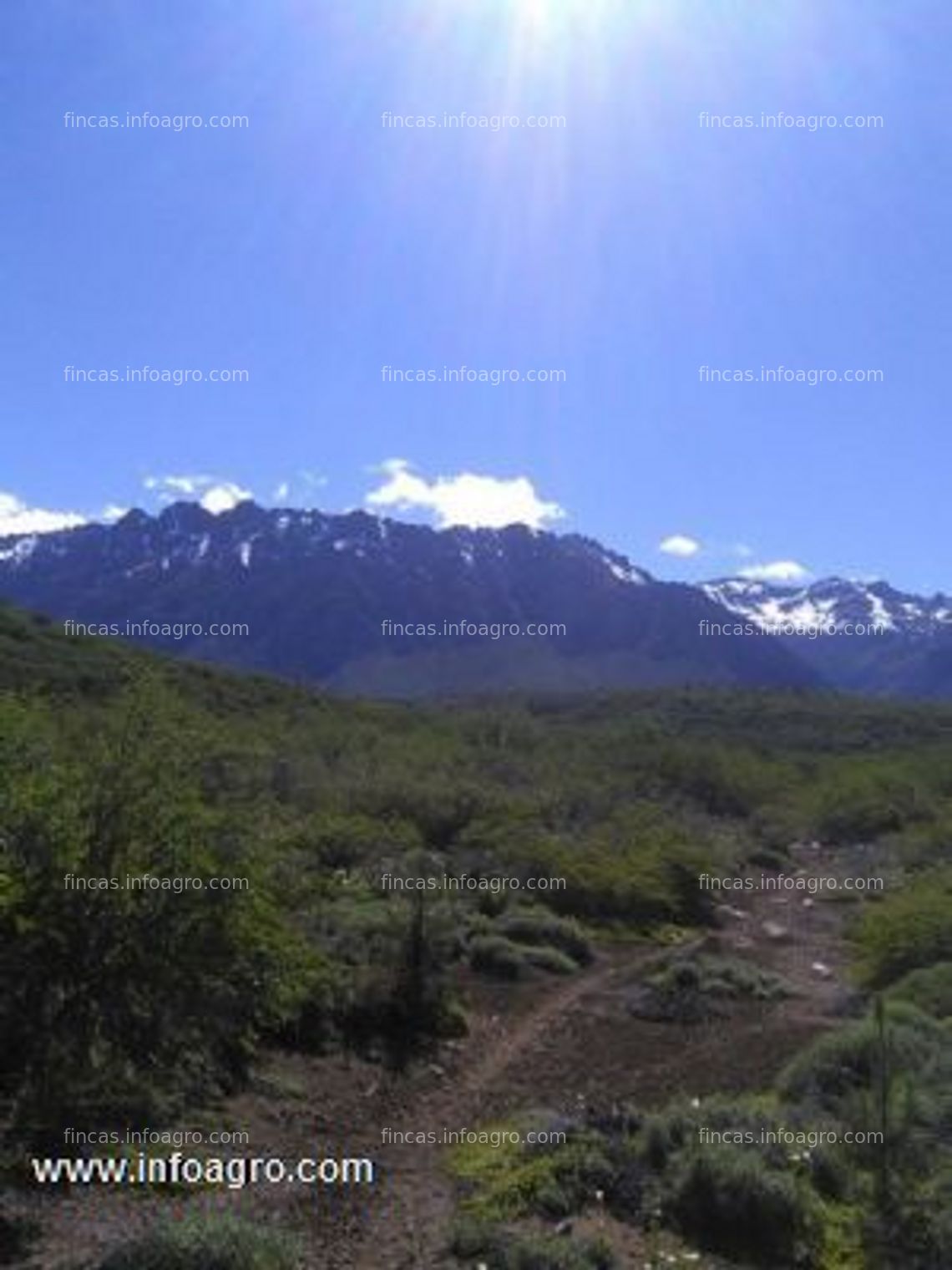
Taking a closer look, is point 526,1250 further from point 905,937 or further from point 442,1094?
point 905,937

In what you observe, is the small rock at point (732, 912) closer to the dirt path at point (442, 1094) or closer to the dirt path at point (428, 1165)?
the dirt path at point (442, 1094)

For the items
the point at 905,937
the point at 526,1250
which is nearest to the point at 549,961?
the point at 905,937

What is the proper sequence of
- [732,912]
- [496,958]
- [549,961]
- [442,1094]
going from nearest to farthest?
[442,1094] → [496,958] → [549,961] → [732,912]

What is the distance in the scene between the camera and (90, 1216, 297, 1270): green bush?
11219 mm

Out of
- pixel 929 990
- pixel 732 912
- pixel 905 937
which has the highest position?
pixel 905 937

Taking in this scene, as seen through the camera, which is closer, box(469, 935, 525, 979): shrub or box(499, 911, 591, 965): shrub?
box(469, 935, 525, 979): shrub

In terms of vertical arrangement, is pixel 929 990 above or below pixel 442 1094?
above

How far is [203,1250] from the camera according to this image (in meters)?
11.3

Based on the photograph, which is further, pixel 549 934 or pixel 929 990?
pixel 549 934

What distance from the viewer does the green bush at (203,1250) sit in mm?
11219

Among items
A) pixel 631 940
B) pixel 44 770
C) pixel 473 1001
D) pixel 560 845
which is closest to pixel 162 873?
pixel 44 770

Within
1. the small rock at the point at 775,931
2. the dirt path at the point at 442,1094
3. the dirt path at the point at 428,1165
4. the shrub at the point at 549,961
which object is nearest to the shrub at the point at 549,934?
the dirt path at the point at 442,1094

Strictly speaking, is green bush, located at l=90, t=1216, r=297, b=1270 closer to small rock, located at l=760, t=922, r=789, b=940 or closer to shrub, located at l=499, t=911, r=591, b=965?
shrub, located at l=499, t=911, r=591, b=965

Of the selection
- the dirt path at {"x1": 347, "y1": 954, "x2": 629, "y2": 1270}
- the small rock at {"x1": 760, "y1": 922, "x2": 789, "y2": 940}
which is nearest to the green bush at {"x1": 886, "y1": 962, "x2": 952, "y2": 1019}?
the dirt path at {"x1": 347, "y1": 954, "x2": 629, "y2": 1270}
